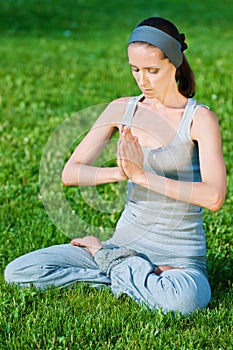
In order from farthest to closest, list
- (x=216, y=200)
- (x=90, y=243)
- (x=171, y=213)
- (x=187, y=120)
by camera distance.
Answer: (x=90, y=243) → (x=171, y=213) → (x=187, y=120) → (x=216, y=200)

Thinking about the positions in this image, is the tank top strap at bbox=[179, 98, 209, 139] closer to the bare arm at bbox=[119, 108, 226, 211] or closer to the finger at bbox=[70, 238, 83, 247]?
the bare arm at bbox=[119, 108, 226, 211]

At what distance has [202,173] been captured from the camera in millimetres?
3953

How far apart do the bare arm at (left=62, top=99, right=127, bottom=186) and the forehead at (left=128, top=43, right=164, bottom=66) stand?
18.6 inches

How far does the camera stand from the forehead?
3.91 metres

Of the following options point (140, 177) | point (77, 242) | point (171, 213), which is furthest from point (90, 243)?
point (140, 177)

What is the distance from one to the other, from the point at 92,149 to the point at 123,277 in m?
0.75

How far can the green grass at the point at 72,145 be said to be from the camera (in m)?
3.71

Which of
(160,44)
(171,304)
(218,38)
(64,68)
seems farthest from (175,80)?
(218,38)

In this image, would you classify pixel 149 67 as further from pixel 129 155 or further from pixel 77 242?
pixel 77 242

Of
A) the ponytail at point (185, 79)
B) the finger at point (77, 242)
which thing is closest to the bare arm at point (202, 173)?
the ponytail at point (185, 79)

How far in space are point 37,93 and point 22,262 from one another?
5607mm

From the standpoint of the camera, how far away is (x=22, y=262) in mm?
4305

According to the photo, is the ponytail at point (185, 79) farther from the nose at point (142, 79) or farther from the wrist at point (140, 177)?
the wrist at point (140, 177)

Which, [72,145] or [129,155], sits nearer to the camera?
[129,155]
